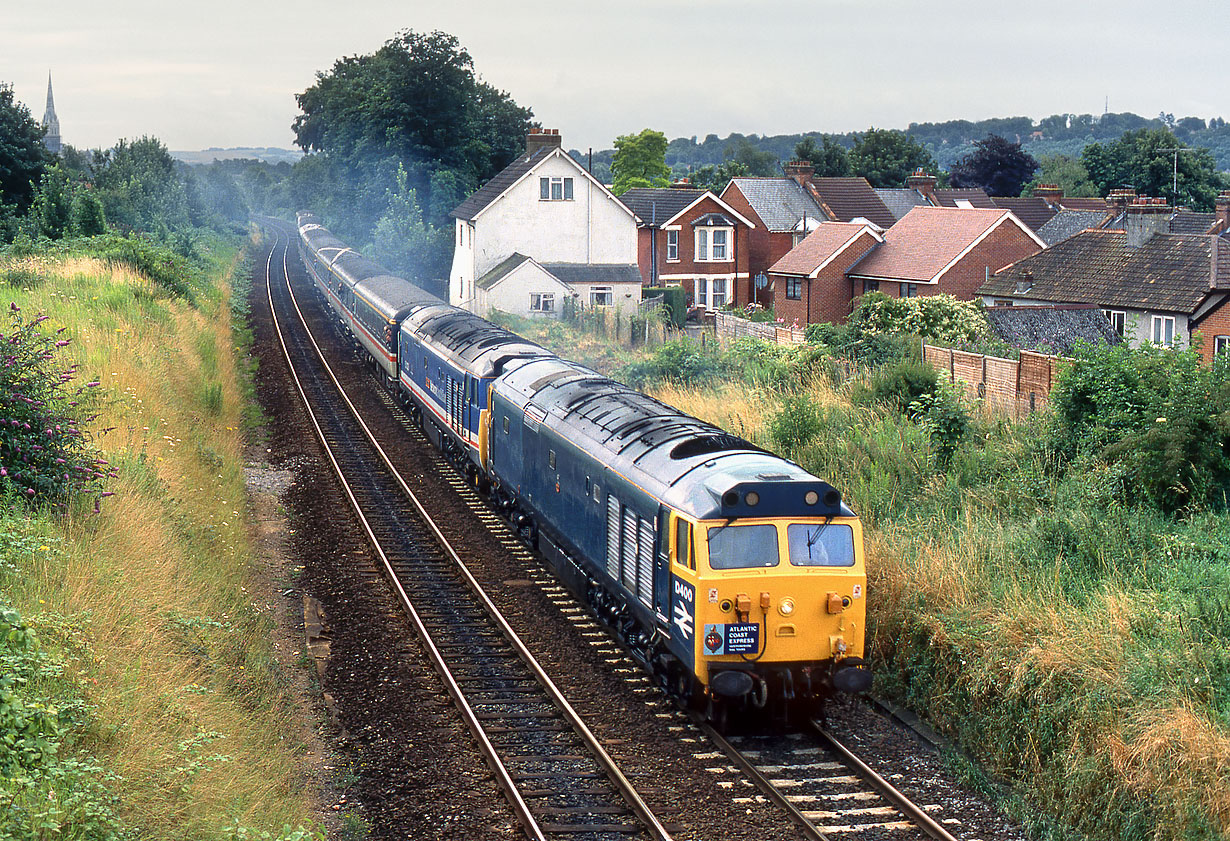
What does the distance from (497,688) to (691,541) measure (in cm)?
331

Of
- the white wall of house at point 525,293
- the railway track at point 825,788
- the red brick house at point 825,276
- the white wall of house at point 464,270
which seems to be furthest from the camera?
the white wall of house at point 464,270

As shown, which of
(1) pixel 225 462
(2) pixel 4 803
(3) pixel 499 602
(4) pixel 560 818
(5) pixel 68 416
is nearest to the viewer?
(2) pixel 4 803

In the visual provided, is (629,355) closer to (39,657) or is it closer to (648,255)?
(648,255)

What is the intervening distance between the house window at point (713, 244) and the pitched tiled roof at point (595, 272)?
20.6 ft

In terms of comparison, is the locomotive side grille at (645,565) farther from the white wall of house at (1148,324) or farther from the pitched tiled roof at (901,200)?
the pitched tiled roof at (901,200)

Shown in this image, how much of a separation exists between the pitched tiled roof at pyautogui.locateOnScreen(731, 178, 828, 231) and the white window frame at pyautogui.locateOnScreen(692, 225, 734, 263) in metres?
2.95

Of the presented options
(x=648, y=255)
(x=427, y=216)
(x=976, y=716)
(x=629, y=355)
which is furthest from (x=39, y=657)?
(x=427, y=216)

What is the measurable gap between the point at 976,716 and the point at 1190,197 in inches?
3440

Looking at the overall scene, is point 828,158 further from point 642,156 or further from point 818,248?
point 818,248

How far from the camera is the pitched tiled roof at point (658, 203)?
53.8 metres

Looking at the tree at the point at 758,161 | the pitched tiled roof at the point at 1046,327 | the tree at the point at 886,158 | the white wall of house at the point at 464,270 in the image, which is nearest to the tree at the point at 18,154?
the white wall of house at the point at 464,270

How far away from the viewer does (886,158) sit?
98.1 m

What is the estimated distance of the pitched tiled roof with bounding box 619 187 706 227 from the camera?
53.8 meters

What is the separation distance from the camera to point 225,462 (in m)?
21.3
